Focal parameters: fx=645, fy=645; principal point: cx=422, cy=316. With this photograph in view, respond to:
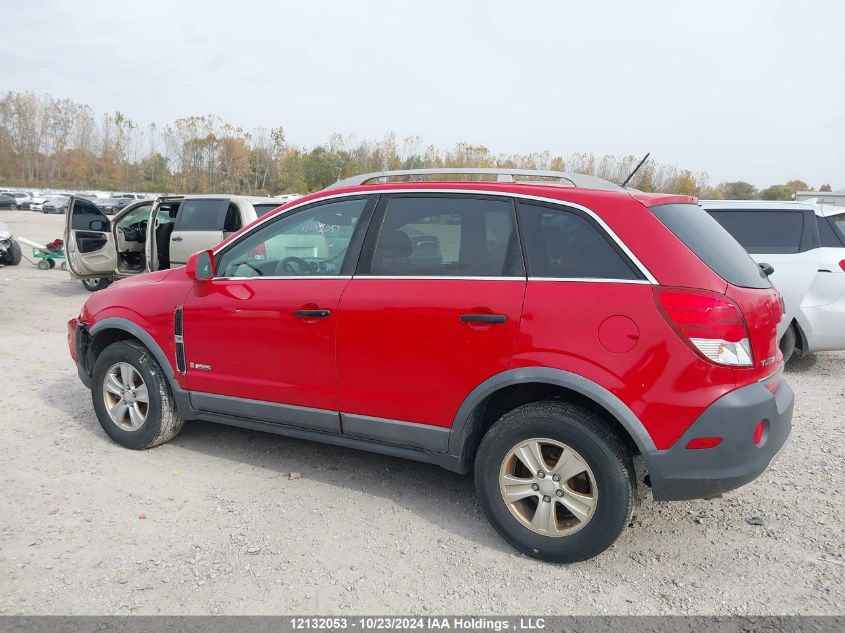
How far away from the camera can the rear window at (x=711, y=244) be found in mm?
3059

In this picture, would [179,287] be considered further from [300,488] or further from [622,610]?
[622,610]

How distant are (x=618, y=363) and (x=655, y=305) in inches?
12.1

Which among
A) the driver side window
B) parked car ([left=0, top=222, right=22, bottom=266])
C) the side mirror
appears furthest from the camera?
parked car ([left=0, top=222, right=22, bottom=266])

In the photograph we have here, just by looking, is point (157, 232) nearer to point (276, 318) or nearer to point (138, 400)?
point (138, 400)

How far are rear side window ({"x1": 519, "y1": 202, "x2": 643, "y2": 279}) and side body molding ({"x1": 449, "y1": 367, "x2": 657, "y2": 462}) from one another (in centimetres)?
49

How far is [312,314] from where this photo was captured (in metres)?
3.70

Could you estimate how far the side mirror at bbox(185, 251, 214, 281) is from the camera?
4.14 metres

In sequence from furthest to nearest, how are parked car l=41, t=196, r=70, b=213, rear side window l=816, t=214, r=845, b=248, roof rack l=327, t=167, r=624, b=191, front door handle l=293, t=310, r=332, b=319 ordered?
parked car l=41, t=196, r=70, b=213, rear side window l=816, t=214, r=845, b=248, front door handle l=293, t=310, r=332, b=319, roof rack l=327, t=167, r=624, b=191

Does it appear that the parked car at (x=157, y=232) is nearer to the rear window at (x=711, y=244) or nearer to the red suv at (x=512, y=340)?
the red suv at (x=512, y=340)

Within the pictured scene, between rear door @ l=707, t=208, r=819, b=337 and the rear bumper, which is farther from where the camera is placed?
rear door @ l=707, t=208, r=819, b=337

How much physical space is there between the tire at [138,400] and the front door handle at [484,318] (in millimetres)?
2360

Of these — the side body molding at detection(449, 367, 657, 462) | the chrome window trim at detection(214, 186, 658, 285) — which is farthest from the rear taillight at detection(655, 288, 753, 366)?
the side body molding at detection(449, 367, 657, 462)

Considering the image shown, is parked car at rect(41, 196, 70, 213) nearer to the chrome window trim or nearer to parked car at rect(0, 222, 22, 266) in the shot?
parked car at rect(0, 222, 22, 266)

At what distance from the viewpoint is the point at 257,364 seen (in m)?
3.97
